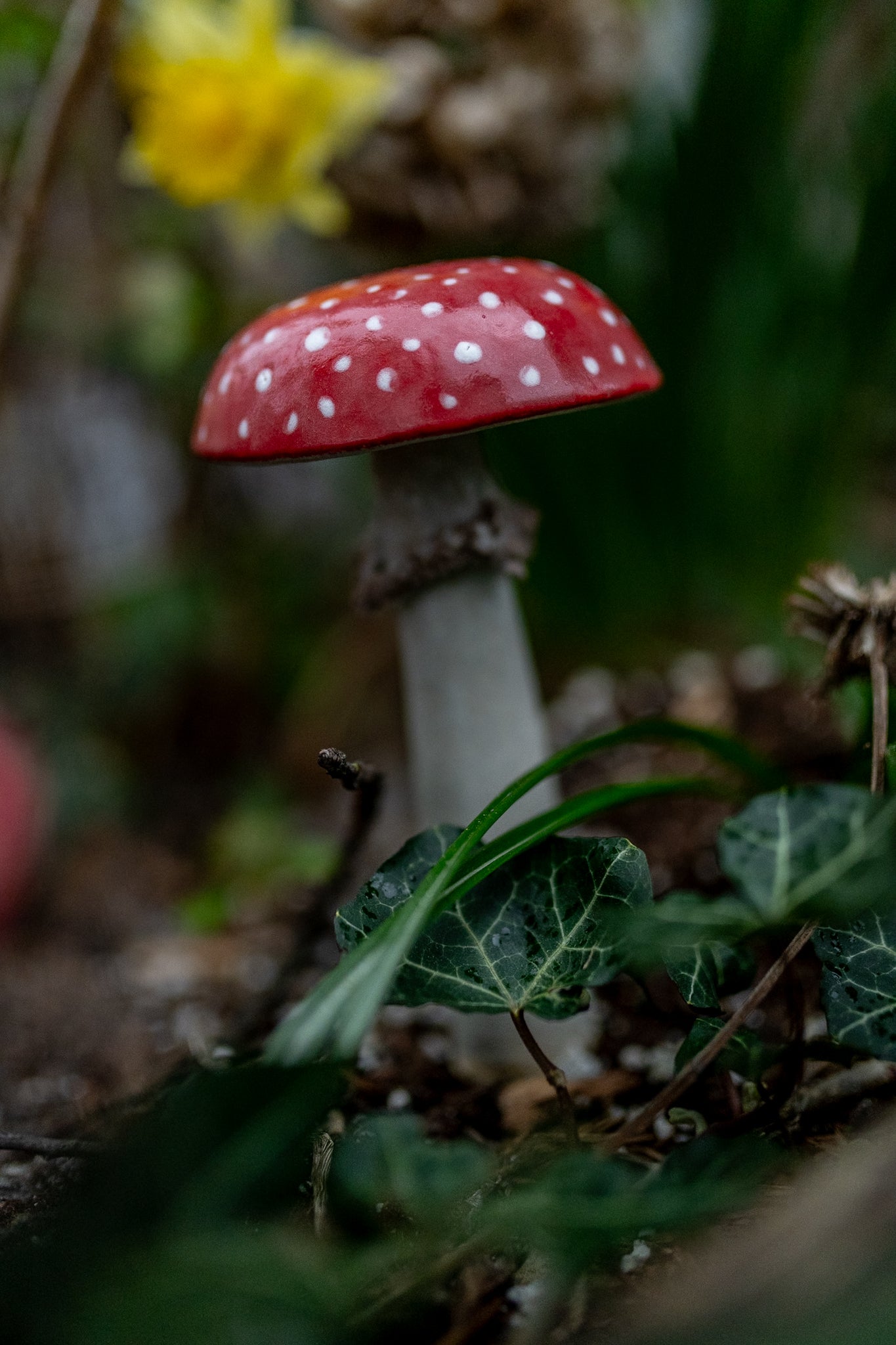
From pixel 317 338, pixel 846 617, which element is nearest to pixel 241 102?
pixel 317 338

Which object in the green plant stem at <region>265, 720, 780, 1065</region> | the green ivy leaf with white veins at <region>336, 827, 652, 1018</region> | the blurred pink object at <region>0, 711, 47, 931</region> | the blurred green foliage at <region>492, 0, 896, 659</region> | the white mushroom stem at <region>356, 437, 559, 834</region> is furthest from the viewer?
the blurred pink object at <region>0, 711, 47, 931</region>

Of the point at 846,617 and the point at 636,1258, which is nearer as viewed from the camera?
the point at 636,1258

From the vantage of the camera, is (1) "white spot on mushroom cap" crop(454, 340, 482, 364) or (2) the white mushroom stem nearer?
(1) "white spot on mushroom cap" crop(454, 340, 482, 364)

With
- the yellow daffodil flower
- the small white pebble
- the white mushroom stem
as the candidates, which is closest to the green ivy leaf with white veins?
the small white pebble

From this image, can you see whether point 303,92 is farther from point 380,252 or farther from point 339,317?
point 339,317

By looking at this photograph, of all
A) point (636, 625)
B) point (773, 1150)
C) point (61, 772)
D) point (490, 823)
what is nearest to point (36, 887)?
point (61, 772)

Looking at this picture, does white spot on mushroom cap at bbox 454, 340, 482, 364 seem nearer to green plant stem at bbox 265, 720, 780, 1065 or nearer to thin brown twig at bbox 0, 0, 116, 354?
green plant stem at bbox 265, 720, 780, 1065

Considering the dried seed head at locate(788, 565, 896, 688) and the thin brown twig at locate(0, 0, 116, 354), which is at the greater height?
the thin brown twig at locate(0, 0, 116, 354)

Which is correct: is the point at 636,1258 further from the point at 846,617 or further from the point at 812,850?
the point at 846,617
